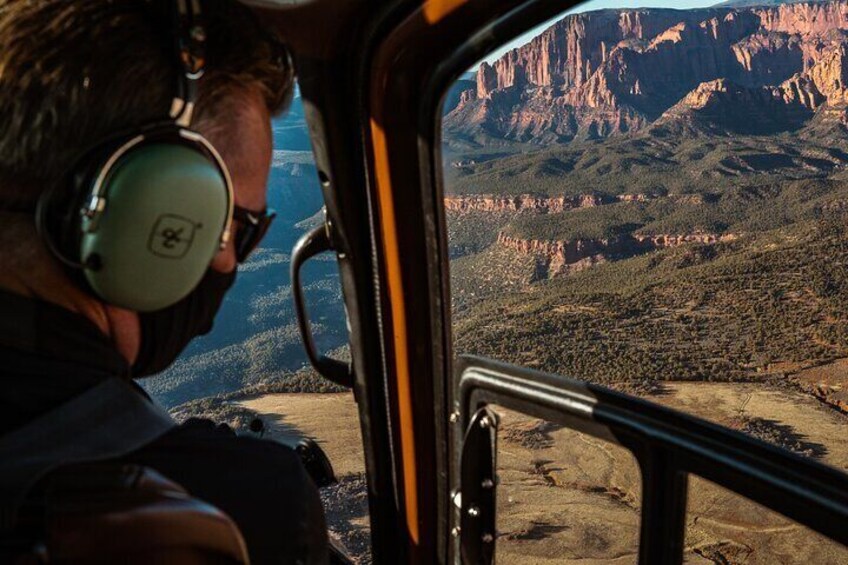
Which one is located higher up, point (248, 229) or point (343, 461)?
point (248, 229)

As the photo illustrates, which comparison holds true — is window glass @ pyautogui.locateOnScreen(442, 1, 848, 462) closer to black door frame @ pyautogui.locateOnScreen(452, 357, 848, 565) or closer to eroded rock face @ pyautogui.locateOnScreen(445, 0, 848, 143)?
eroded rock face @ pyautogui.locateOnScreen(445, 0, 848, 143)

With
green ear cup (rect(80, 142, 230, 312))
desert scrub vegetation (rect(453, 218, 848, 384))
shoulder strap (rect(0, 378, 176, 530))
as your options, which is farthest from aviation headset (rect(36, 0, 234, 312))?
desert scrub vegetation (rect(453, 218, 848, 384))

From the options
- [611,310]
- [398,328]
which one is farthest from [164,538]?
[611,310]

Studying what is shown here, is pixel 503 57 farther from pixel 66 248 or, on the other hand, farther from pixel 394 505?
pixel 394 505

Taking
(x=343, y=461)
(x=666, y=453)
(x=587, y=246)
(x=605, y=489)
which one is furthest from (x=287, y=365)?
(x=666, y=453)

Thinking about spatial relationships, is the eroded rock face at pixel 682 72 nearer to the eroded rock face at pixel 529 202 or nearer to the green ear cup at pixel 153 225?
the eroded rock face at pixel 529 202

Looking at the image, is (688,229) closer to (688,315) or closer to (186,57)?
(688,315)

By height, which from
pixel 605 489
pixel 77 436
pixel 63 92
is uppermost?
pixel 63 92
